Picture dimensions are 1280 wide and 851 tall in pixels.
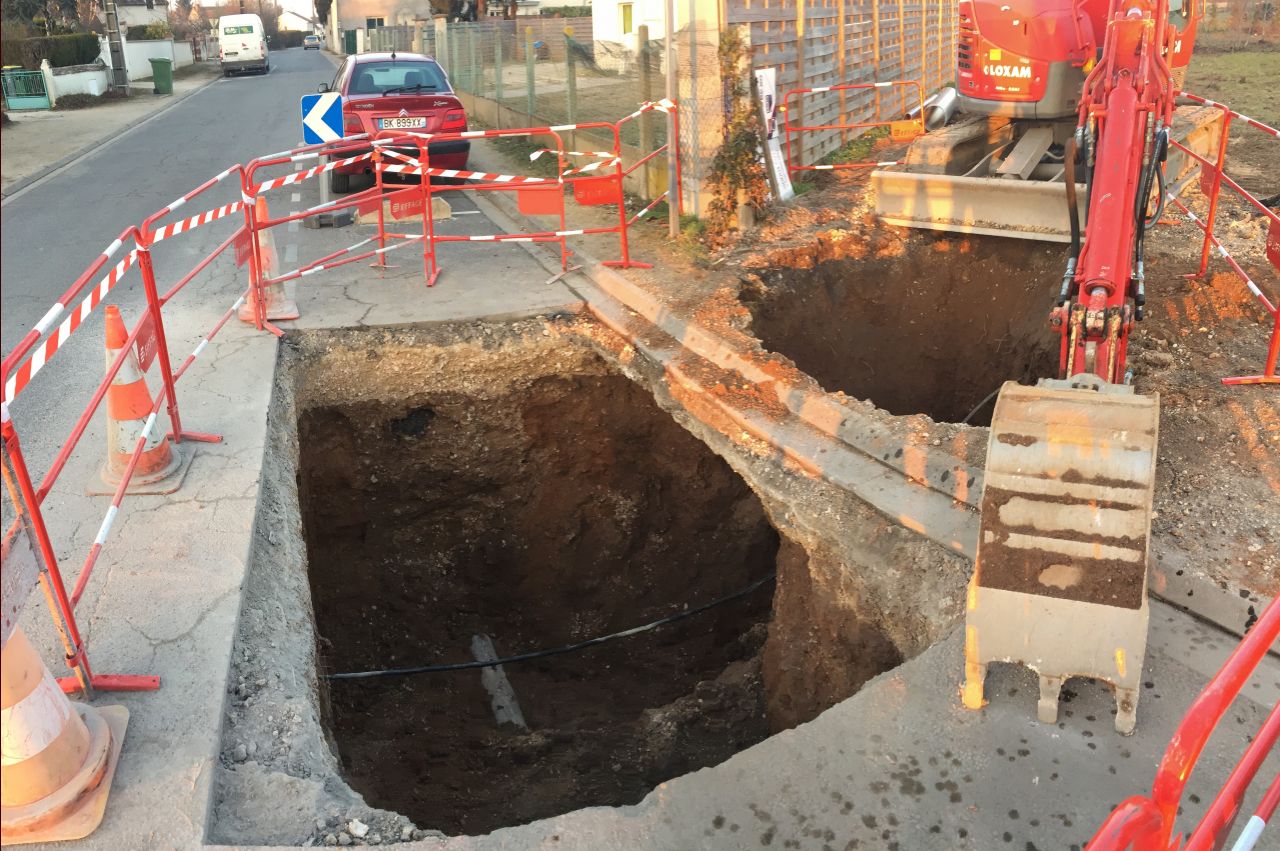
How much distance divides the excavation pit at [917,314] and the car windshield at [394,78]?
259 inches

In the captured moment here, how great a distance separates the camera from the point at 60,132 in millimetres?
22844

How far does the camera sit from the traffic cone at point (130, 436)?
17.4ft

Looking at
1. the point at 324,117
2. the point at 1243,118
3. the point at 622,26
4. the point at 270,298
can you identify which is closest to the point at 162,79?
the point at 622,26

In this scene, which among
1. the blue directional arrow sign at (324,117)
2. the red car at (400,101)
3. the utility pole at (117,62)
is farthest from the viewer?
the utility pole at (117,62)

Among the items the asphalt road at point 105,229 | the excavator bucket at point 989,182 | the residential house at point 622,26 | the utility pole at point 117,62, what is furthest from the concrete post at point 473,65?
the utility pole at point 117,62

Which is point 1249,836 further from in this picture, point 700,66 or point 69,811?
point 700,66

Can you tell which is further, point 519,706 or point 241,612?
point 519,706

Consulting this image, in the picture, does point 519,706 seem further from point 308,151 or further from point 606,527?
point 308,151

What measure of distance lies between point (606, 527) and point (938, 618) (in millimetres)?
4386

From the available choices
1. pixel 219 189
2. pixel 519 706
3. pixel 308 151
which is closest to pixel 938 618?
pixel 519 706

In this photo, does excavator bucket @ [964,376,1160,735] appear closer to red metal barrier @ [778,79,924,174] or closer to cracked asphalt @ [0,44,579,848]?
cracked asphalt @ [0,44,579,848]

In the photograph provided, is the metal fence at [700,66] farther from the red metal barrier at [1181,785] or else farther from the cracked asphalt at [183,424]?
the red metal barrier at [1181,785]

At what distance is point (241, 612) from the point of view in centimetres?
461

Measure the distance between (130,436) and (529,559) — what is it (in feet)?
12.6
